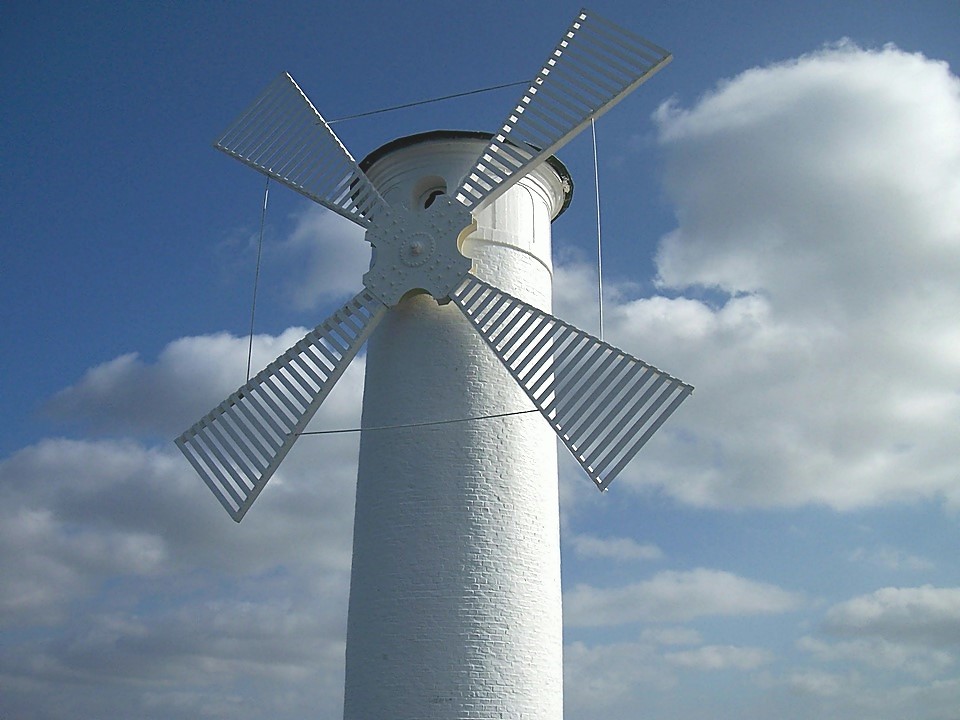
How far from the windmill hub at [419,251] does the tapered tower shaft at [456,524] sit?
29 centimetres

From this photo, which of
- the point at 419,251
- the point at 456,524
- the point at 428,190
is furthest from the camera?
the point at 428,190

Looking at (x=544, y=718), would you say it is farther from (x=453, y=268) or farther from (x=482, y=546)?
(x=453, y=268)

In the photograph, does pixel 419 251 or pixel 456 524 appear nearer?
pixel 456 524

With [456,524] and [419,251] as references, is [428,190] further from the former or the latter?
[456,524]

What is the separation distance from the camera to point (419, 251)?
408 inches

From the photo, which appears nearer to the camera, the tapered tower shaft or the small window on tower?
the tapered tower shaft

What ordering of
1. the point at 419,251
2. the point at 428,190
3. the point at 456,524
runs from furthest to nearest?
the point at 428,190, the point at 419,251, the point at 456,524

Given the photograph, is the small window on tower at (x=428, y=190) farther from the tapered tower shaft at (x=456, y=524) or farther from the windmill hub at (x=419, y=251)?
the windmill hub at (x=419, y=251)

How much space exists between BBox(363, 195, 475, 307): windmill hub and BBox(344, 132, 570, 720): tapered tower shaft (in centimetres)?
29

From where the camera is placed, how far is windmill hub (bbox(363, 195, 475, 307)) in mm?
10156

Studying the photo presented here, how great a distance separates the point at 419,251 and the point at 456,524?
9.25 ft

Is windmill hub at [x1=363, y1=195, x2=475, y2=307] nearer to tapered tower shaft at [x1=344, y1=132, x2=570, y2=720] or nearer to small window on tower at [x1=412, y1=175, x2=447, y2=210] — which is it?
tapered tower shaft at [x1=344, y1=132, x2=570, y2=720]

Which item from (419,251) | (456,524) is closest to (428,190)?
(419,251)

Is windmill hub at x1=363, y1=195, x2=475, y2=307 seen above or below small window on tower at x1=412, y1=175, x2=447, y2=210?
below
